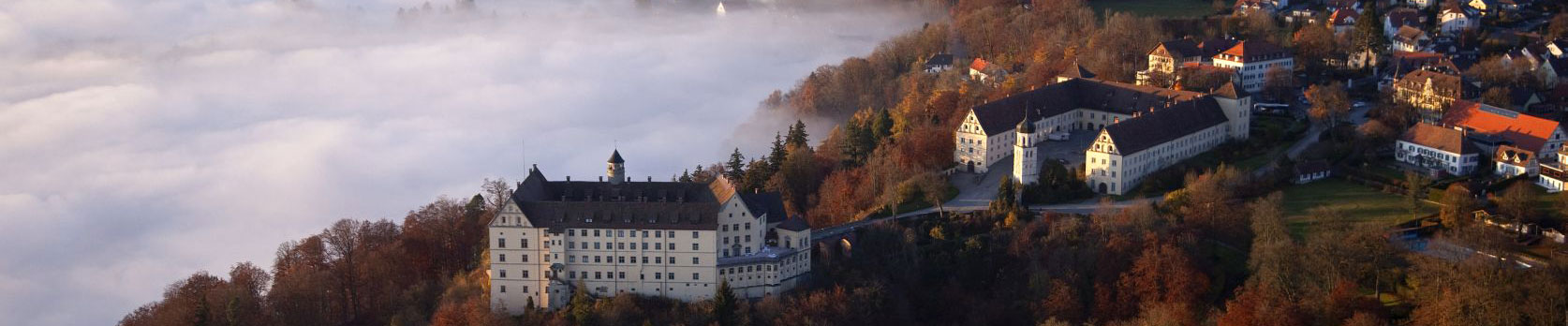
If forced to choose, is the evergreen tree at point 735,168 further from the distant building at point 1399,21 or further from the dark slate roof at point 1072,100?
the distant building at point 1399,21

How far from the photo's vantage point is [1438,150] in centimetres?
7725

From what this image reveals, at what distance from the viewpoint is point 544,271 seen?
66125 millimetres

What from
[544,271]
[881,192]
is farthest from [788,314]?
[881,192]

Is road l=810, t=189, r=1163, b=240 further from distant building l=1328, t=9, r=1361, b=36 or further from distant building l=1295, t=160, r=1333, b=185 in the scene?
distant building l=1328, t=9, r=1361, b=36

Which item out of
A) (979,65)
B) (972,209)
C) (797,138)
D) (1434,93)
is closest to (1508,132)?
(1434,93)

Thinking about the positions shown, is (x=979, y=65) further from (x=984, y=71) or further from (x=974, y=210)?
(x=974, y=210)

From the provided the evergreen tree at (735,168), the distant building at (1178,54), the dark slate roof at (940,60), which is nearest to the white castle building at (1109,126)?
the distant building at (1178,54)

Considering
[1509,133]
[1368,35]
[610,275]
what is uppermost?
[1368,35]

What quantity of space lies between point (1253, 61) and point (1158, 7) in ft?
97.8

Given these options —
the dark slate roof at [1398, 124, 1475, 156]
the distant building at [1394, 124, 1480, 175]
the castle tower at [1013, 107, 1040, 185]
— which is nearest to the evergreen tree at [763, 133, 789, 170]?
the castle tower at [1013, 107, 1040, 185]

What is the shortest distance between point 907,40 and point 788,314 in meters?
65.4

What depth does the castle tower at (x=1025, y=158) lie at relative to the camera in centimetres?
7738

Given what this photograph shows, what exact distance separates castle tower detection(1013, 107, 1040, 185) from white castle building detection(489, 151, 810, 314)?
48.5 ft

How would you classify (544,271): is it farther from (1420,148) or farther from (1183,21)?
(1183,21)
